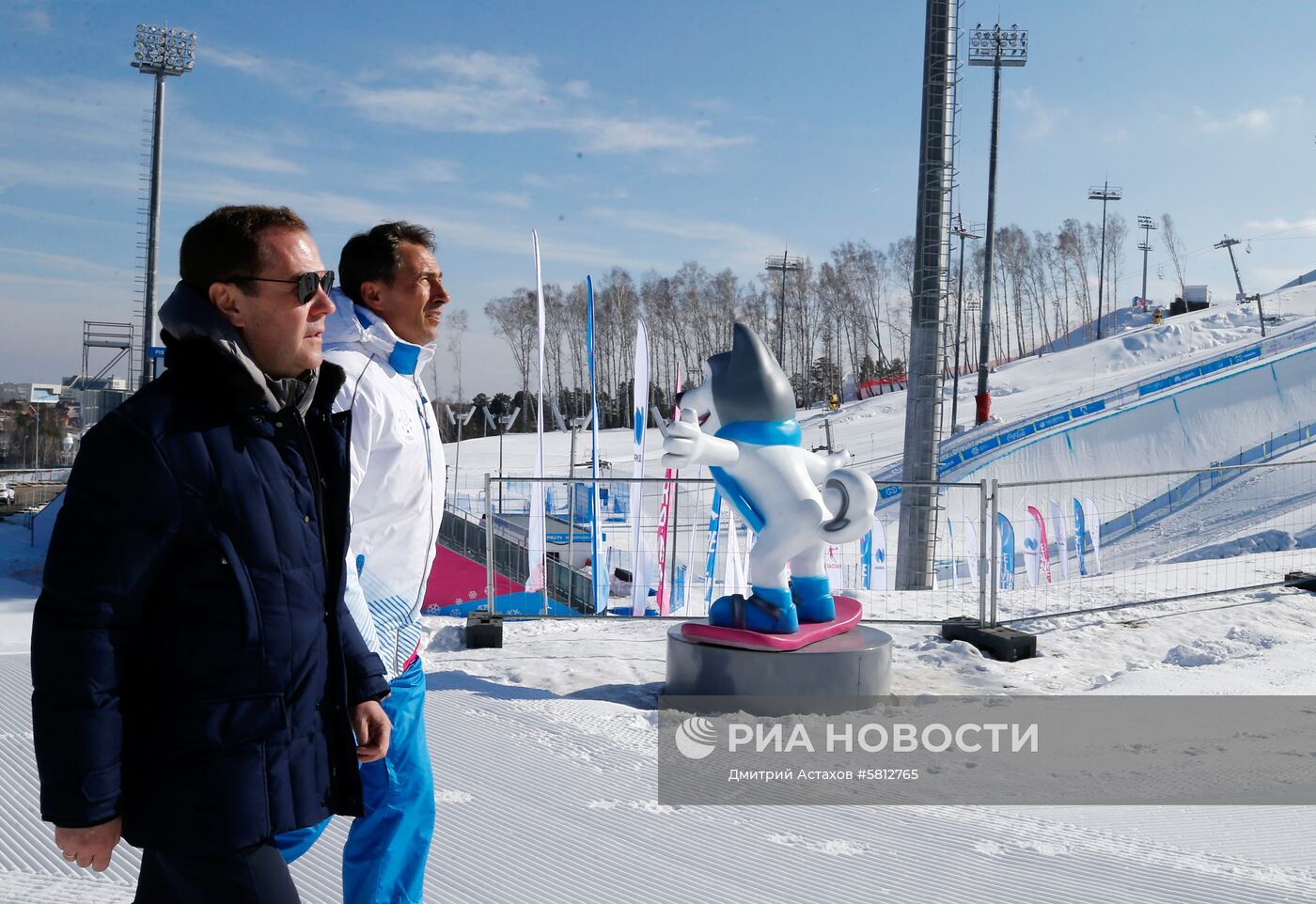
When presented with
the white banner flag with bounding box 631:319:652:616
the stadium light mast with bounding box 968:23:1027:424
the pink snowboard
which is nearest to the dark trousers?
the pink snowboard

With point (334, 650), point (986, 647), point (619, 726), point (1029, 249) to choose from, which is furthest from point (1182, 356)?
point (334, 650)

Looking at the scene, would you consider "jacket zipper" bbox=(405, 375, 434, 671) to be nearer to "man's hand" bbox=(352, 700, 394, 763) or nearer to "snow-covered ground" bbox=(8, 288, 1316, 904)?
"man's hand" bbox=(352, 700, 394, 763)

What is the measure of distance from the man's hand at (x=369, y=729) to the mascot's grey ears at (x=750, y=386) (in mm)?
3424

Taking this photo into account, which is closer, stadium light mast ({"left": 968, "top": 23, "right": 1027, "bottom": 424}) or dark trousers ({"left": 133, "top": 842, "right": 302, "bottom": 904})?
dark trousers ({"left": 133, "top": 842, "right": 302, "bottom": 904})

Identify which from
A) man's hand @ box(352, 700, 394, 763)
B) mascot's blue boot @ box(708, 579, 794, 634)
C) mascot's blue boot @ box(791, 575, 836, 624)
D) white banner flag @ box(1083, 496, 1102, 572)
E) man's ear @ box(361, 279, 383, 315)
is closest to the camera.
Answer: man's hand @ box(352, 700, 394, 763)

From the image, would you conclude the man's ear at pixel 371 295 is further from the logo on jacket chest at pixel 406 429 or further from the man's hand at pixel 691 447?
the man's hand at pixel 691 447

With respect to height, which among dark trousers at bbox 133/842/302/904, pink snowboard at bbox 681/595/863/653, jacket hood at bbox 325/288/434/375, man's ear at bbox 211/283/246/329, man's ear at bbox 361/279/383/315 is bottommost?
pink snowboard at bbox 681/595/863/653

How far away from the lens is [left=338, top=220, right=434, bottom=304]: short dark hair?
2.57 metres

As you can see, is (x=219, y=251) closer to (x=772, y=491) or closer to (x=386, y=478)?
(x=386, y=478)

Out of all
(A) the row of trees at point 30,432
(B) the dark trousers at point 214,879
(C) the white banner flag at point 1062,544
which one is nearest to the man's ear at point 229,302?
(B) the dark trousers at point 214,879

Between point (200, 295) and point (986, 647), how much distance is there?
5.56 meters

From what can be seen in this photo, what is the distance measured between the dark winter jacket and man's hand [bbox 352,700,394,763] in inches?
7.1

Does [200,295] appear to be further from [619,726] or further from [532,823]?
[619,726]

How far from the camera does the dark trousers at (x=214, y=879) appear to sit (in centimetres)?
156
